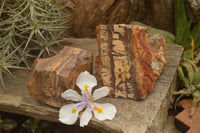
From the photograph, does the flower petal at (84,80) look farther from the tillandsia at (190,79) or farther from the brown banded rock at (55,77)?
the tillandsia at (190,79)

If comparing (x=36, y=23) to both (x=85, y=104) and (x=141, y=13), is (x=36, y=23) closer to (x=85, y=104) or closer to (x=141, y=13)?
(x=85, y=104)

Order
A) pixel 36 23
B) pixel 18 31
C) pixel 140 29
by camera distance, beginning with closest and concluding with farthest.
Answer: pixel 140 29, pixel 36 23, pixel 18 31

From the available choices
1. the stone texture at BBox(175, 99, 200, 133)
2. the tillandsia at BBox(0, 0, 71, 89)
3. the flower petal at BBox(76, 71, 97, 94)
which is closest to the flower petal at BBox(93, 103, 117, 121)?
the flower petal at BBox(76, 71, 97, 94)

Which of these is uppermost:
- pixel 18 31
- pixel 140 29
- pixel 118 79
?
pixel 140 29

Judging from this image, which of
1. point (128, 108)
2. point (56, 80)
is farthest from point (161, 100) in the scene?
point (56, 80)

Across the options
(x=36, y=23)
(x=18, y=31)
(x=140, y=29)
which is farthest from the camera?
(x=18, y=31)

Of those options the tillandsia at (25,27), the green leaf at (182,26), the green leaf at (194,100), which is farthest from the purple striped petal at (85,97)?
the green leaf at (182,26)

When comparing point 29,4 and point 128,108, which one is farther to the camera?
point 29,4

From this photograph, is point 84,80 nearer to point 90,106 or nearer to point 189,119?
point 90,106
